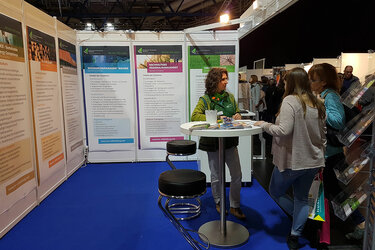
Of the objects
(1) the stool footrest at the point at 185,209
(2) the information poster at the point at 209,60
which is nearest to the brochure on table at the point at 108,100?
(2) the information poster at the point at 209,60

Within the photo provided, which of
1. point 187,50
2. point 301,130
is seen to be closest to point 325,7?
point 187,50

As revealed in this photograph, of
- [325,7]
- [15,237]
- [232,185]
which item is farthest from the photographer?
[325,7]

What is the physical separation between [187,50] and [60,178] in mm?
2701

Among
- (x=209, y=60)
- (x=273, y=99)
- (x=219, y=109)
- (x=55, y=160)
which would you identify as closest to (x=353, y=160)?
(x=219, y=109)

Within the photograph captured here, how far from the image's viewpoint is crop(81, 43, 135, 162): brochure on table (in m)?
4.40

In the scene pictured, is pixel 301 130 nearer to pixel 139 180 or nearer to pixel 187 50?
pixel 139 180

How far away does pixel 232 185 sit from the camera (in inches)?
101

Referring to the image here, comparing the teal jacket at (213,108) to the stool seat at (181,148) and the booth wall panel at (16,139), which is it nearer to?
the stool seat at (181,148)

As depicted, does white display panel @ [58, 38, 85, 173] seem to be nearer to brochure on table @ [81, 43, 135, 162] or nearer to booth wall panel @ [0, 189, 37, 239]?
brochure on table @ [81, 43, 135, 162]

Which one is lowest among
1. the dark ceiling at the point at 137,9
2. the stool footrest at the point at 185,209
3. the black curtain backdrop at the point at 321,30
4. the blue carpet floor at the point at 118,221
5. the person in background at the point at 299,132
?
the blue carpet floor at the point at 118,221

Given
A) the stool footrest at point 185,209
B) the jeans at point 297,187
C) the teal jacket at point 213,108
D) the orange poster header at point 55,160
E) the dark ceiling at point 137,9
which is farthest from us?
the dark ceiling at point 137,9

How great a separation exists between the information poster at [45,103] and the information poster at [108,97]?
2.78 feet

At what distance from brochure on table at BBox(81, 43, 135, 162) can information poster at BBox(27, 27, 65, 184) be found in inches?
33.5

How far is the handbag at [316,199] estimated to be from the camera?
2041 mm
